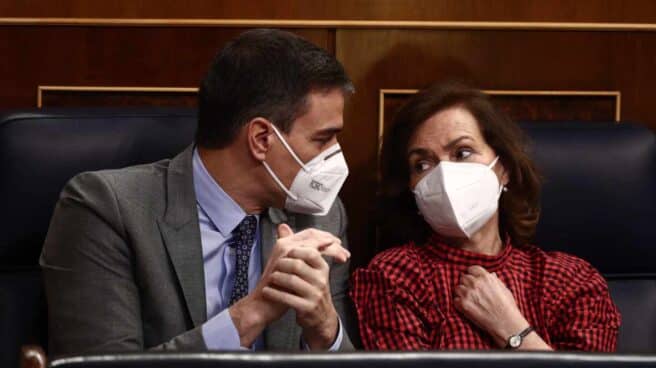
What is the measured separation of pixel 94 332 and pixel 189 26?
82cm

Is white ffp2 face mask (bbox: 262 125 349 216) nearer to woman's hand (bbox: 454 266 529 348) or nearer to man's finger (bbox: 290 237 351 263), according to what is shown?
man's finger (bbox: 290 237 351 263)

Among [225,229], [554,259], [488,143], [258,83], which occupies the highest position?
[258,83]

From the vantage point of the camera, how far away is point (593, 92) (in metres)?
2.33

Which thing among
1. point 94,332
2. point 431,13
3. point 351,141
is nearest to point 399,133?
point 351,141

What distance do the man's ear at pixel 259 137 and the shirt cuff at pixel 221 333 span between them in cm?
30

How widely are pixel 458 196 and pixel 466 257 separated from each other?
0.14m

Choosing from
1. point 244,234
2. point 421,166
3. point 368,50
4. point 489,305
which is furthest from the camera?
point 368,50

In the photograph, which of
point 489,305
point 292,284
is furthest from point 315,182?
point 489,305

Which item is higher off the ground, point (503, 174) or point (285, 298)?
point (503, 174)

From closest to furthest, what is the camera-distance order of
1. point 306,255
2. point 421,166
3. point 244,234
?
point 306,255 → point 244,234 → point 421,166

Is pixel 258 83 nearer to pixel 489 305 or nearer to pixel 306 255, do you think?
pixel 306 255

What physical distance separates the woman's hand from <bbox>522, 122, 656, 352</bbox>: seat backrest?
0.20 m

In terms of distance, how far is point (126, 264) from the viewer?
5.65 ft

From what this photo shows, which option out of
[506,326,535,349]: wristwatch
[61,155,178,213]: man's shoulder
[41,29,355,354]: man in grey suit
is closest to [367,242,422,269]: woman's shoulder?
[41,29,355,354]: man in grey suit
